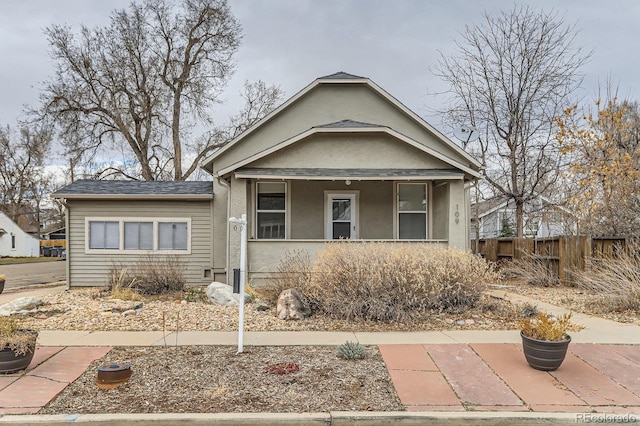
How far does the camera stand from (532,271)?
42.2ft

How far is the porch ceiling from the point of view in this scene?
11523 millimetres

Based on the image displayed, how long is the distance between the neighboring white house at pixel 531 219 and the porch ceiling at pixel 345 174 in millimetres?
6553

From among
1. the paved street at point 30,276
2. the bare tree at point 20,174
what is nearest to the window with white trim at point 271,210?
the paved street at point 30,276

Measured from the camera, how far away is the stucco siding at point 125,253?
42.0 ft

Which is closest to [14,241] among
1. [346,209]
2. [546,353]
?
[346,209]

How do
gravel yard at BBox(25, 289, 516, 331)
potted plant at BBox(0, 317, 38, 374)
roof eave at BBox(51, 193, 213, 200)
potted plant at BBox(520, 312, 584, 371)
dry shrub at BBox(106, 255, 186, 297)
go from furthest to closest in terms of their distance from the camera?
roof eave at BBox(51, 193, 213, 200), dry shrub at BBox(106, 255, 186, 297), gravel yard at BBox(25, 289, 516, 331), potted plant at BBox(520, 312, 584, 371), potted plant at BBox(0, 317, 38, 374)

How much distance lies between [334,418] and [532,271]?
11.1 meters

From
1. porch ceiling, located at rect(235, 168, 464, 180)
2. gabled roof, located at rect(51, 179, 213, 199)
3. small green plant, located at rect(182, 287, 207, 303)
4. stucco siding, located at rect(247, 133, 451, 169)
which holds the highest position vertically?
stucco siding, located at rect(247, 133, 451, 169)

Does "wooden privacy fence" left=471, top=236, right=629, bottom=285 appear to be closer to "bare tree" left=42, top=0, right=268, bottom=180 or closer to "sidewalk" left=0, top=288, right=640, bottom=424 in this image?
"sidewalk" left=0, top=288, right=640, bottom=424

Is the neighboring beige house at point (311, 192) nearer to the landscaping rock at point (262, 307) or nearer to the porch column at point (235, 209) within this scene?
the porch column at point (235, 209)

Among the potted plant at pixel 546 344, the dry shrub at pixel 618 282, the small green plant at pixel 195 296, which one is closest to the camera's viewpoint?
the potted plant at pixel 546 344

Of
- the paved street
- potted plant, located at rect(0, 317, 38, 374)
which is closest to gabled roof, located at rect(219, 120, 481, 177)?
potted plant, located at rect(0, 317, 38, 374)

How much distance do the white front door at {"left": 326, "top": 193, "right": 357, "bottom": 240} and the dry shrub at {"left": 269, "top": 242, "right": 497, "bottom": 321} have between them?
5073 mm

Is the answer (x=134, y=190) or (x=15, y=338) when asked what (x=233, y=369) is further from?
(x=134, y=190)
